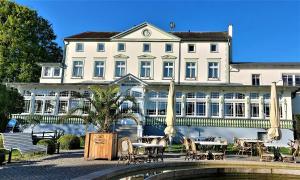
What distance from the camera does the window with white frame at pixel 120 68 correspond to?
36.8 m

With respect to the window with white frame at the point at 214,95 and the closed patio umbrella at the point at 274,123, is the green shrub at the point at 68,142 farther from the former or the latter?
the window with white frame at the point at 214,95

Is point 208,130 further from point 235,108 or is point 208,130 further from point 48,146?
point 48,146

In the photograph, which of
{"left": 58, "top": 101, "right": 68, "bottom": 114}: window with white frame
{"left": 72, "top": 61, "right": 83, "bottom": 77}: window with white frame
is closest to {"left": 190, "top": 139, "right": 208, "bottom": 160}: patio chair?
{"left": 58, "top": 101, "right": 68, "bottom": 114}: window with white frame

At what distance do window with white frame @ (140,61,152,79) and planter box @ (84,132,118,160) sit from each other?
74.7 ft

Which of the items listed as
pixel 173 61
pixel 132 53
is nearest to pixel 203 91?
pixel 173 61

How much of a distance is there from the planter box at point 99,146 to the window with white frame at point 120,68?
23287 mm

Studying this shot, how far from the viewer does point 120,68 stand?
121 ft

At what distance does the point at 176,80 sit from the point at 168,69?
67.3 inches

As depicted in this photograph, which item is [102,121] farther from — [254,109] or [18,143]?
[254,109]

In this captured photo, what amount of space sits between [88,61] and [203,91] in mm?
14316

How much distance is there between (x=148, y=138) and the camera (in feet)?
63.7

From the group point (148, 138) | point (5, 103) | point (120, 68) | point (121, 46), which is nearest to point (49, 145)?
point (148, 138)

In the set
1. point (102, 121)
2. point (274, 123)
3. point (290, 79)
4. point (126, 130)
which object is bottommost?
point (126, 130)

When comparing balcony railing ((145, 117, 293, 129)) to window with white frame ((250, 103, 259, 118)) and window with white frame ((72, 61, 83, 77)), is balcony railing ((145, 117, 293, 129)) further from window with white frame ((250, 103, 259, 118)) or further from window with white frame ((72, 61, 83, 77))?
window with white frame ((72, 61, 83, 77))
